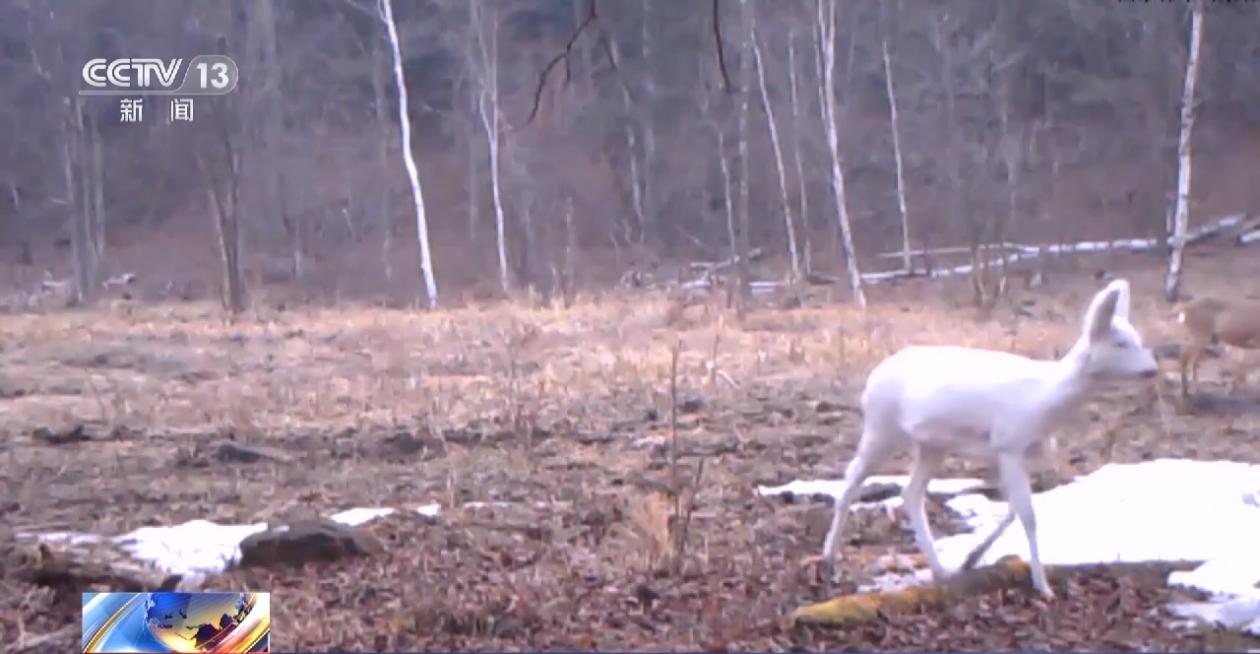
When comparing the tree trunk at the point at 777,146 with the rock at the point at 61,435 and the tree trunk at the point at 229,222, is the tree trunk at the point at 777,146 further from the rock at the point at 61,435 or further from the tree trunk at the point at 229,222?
the rock at the point at 61,435

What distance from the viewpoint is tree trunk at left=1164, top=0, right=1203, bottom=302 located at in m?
8.33

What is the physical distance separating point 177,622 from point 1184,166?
7789 mm

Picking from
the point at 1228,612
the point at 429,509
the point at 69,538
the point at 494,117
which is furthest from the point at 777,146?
the point at 1228,612

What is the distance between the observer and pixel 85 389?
7.28m

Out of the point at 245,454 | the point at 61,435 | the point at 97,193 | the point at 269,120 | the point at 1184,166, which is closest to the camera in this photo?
the point at 245,454

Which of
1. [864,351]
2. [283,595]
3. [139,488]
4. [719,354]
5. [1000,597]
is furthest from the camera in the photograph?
[719,354]

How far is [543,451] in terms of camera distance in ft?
20.4

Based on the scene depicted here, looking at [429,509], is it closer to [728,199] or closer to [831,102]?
[831,102]

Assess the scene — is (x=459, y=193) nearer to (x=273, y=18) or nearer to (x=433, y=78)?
(x=433, y=78)

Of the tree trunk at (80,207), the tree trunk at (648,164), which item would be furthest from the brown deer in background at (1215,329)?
the tree trunk at (648,164)

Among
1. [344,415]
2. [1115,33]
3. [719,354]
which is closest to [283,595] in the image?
[344,415]

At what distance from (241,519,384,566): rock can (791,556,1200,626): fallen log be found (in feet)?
4.69

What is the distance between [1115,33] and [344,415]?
16.0 ft

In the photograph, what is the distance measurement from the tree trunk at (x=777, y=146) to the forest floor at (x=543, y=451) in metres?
3.81
